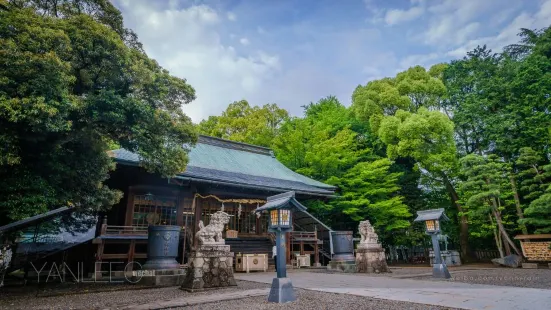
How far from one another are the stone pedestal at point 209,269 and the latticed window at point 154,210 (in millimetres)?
6474

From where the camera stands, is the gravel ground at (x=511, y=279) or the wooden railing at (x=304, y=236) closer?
the gravel ground at (x=511, y=279)

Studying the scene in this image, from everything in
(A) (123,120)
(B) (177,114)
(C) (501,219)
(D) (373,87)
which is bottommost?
(C) (501,219)

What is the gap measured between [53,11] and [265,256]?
10.6 m

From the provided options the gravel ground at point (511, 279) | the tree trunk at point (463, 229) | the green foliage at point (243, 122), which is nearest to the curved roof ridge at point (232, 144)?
the green foliage at point (243, 122)

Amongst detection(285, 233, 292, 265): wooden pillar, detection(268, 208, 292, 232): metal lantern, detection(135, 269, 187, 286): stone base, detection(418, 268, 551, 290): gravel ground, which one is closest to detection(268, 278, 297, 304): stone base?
detection(268, 208, 292, 232): metal lantern

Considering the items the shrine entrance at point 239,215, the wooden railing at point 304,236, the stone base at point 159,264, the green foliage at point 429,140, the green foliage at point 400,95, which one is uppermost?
the green foliage at point 400,95

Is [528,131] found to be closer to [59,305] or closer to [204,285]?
[204,285]

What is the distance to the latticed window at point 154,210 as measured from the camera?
1300cm

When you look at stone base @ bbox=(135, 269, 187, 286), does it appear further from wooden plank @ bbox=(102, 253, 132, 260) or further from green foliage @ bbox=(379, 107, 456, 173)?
green foliage @ bbox=(379, 107, 456, 173)

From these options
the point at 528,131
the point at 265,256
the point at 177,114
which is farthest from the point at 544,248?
the point at 177,114

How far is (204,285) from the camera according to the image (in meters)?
7.30

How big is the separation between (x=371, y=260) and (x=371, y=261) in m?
0.04

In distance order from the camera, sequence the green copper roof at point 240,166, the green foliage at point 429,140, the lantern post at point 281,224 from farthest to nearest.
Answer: the green foliage at point 429,140, the green copper roof at point 240,166, the lantern post at point 281,224

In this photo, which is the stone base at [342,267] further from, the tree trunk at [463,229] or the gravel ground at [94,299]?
the tree trunk at [463,229]
